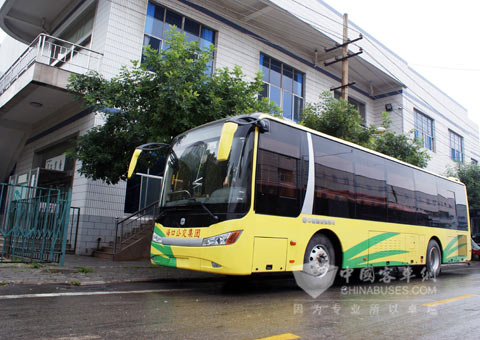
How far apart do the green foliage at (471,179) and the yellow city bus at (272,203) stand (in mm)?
20189

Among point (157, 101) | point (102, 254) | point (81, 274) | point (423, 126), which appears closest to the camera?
point (81, 274)

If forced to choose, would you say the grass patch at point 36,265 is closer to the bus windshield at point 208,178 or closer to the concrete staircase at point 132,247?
the bus windshield at point 208,178

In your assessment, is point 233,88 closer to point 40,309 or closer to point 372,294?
point 372,294

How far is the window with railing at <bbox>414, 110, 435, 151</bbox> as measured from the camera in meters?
28.3

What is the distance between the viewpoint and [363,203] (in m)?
8.83

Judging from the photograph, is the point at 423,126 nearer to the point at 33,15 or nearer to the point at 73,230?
the point at 73,230

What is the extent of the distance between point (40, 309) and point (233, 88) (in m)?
7.13

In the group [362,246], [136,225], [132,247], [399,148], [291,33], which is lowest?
[132,247]

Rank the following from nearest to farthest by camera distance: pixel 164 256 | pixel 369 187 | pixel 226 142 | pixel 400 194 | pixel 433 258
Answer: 1. pixel 226 142
2. pixel 164 256
3. pixel 369 187
4. pixel 400 194
5. pixel 433 258

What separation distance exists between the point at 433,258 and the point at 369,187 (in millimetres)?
4291

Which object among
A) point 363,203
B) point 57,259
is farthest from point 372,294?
point 57,259

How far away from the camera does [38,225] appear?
29.2 ft

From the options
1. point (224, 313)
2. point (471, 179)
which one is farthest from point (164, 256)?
point (471, 179)

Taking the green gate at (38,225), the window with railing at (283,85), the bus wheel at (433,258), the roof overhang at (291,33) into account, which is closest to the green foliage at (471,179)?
the roof overhang at (291,33)
